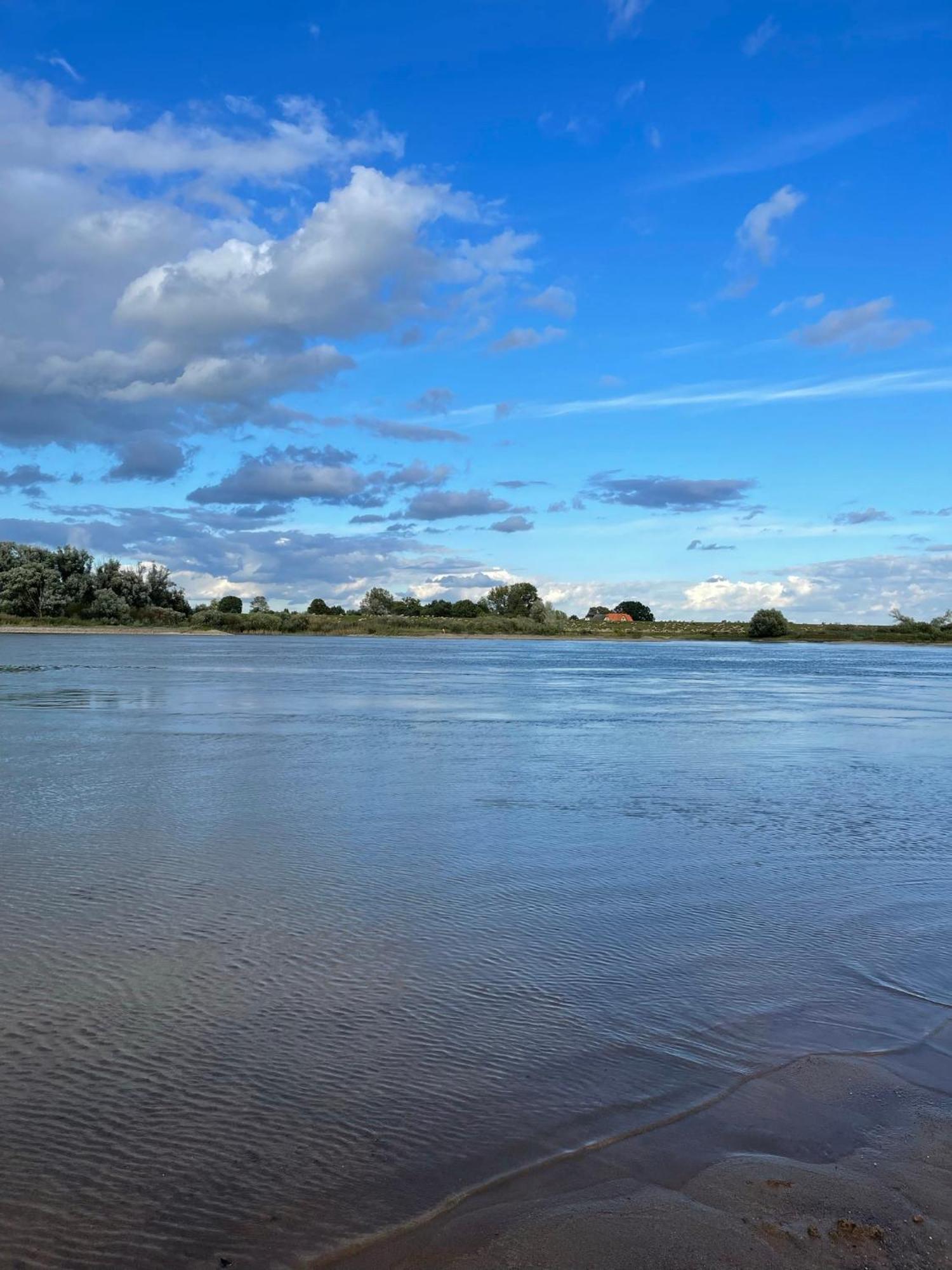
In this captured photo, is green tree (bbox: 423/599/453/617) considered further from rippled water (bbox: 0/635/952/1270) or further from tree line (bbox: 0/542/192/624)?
rippled water (bbox: 0/635/952/1270)

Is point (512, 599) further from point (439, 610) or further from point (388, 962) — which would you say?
point (388, 962)

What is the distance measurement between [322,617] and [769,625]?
6167 centimetres

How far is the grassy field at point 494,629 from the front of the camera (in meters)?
125

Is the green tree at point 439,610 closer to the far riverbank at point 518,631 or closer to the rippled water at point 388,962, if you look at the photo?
the far riverbank at point 518,631

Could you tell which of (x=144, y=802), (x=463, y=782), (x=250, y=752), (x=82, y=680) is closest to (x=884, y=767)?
(x=463, y=782)

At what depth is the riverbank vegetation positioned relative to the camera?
335ft

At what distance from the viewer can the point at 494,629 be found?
14075cm

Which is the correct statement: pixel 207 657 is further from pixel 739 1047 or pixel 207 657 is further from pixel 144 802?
pixel 739 1047

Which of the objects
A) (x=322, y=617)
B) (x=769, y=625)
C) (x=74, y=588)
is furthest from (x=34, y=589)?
(x=769, y=625)

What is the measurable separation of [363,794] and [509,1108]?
359 inches

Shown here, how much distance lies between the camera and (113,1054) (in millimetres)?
5191

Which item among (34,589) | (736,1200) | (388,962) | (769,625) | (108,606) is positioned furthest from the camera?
(769,625)

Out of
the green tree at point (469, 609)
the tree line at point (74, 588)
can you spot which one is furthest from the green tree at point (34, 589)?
the green tree at point (469, 609)

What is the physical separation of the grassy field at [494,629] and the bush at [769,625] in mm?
1631
